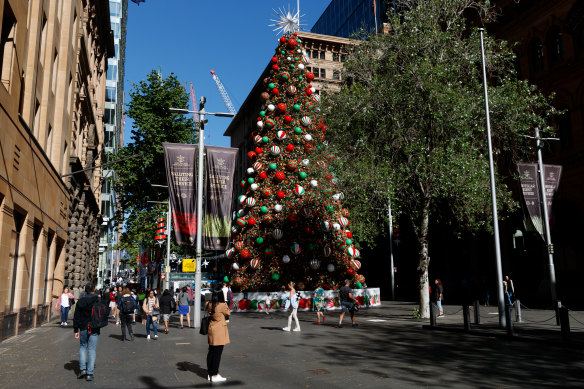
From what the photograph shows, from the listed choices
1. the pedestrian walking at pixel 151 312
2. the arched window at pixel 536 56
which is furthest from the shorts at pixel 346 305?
the arched window at pixel 536 56

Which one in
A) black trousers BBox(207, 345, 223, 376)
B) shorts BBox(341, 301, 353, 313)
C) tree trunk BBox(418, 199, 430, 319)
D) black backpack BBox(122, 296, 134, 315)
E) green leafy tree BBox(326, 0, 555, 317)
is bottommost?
black trousers BBox(207, 345, 223, 376)

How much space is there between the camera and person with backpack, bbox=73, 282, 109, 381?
375 inches

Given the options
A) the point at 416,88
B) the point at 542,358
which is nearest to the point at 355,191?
the point at 416,88

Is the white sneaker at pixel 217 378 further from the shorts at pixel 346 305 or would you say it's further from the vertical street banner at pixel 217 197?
the shorts at pixel 346 305

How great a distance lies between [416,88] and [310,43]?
65.2 metres

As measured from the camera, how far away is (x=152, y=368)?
34.2 ft

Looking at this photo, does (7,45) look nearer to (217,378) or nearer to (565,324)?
(217,378)

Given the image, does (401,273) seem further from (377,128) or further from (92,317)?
(92,317)

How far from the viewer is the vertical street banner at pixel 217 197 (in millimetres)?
18453

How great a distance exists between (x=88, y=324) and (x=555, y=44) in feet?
105

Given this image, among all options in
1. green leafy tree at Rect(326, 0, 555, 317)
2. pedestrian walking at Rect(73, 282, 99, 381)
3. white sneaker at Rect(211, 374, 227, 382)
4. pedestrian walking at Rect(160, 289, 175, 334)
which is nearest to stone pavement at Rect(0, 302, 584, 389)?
white sneaker at Rect(211, 374, 227, 382)

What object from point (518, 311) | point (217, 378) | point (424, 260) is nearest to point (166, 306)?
point (217, 378)

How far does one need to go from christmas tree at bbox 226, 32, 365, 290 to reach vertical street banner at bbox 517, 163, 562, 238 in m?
10.6

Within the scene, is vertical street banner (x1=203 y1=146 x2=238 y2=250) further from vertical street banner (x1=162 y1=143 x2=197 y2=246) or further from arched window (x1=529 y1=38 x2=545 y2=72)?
arched window (x1=529 y1=38 x2=545 y2=72)
